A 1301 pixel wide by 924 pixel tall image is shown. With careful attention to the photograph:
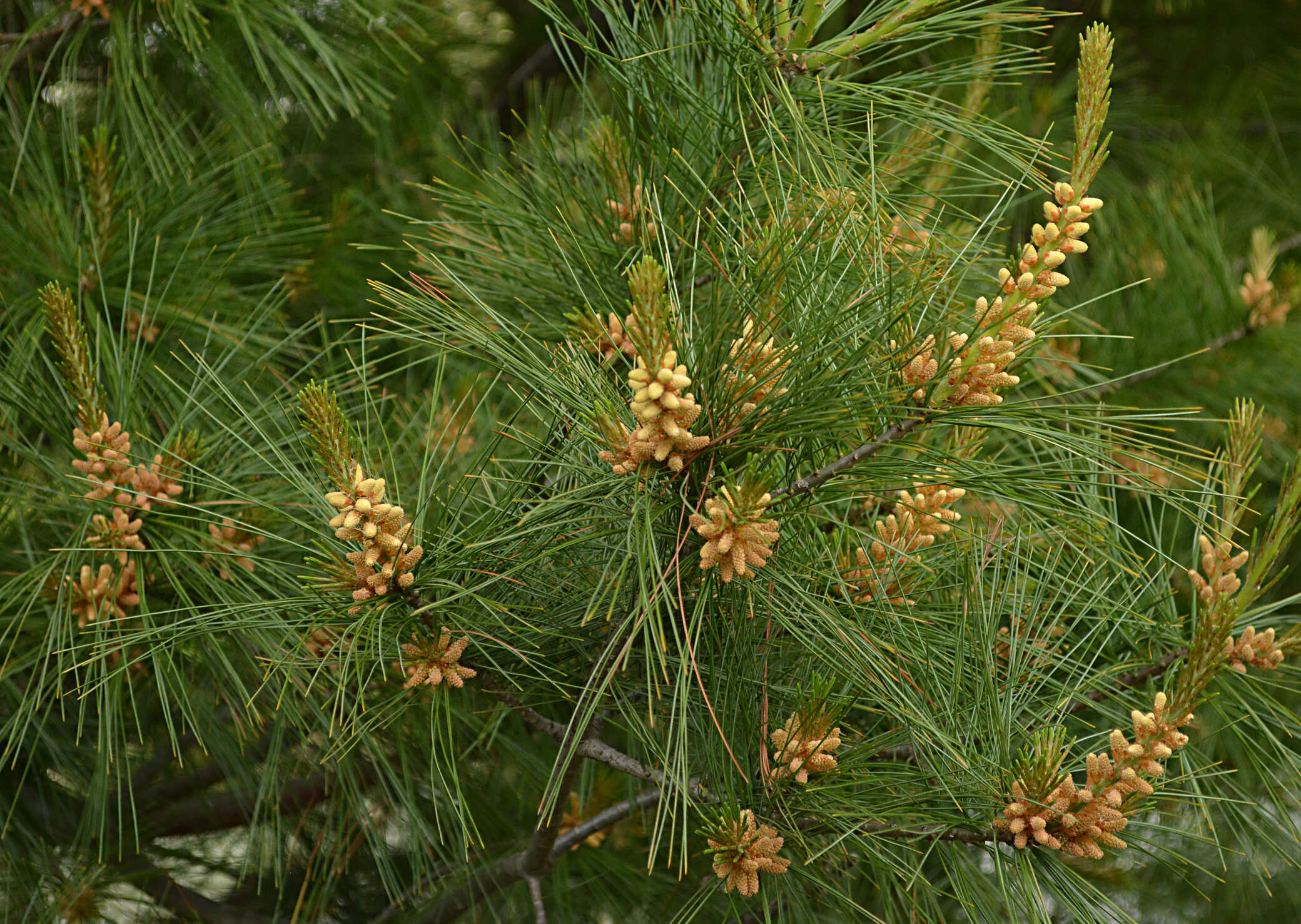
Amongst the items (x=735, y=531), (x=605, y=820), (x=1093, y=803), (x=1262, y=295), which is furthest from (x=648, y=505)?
(x=1262, y=295)

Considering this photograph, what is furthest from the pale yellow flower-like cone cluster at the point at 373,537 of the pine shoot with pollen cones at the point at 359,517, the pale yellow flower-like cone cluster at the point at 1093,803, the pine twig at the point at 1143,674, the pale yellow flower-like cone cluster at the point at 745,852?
the pine twig at the point at 1143,674

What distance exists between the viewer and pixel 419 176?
5.88 feet

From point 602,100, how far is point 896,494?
1456 mm

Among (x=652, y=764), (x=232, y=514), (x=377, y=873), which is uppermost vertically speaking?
(x=232, y=514)

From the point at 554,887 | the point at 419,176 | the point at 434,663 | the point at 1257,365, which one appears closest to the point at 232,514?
the point at 434,663

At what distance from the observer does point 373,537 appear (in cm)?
63

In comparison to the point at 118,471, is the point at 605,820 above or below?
below

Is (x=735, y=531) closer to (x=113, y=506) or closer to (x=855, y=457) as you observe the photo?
(x=855, y=457)

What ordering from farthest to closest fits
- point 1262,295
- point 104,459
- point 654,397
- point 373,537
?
point 1262,295, point 104,459, point 373,537, point 654,397

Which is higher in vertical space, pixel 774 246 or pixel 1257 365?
pixel 774 246

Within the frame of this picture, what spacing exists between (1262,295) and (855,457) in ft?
3.69

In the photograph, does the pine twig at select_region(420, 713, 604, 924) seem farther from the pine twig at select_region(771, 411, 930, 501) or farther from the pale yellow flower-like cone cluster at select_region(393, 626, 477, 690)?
the pine twig at select_region(771, 411, 930, 501)

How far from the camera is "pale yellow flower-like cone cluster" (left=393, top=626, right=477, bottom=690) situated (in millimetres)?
678

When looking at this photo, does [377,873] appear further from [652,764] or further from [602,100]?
[602,100]
